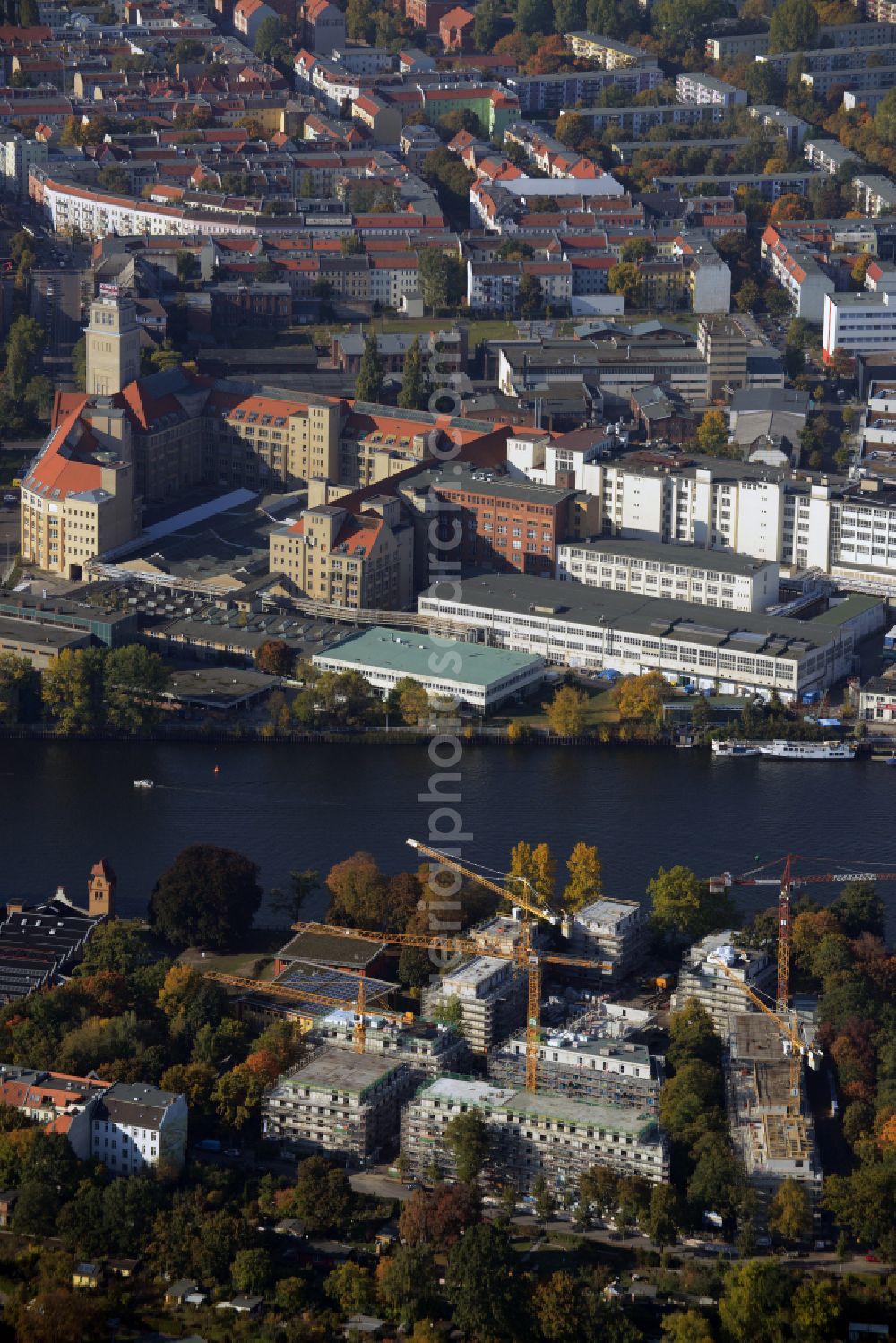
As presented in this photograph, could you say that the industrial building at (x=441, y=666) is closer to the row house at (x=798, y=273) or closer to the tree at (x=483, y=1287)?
the tree at (x=483, y=1287)

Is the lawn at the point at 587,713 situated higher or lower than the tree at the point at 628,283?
lower

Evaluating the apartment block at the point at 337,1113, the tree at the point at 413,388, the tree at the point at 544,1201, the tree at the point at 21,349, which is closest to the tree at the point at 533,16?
the tree at the point at 21,349

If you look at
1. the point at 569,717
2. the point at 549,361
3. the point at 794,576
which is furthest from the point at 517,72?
the point at 569,717

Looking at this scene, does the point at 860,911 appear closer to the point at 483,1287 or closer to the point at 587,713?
the point at 587,713

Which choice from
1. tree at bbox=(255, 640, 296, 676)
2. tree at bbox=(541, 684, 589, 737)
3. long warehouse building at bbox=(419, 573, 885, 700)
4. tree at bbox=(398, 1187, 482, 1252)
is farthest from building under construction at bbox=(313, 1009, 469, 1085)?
long warehouse building at bbox=(419, 573, 885, 700)

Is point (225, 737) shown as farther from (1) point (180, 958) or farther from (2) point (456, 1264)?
(2) point (456, 1264)

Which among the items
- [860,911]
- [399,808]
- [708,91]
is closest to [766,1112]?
[860,911]
